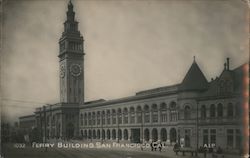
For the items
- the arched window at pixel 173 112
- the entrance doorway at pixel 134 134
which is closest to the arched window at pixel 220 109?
the arched window at pixel 173 112

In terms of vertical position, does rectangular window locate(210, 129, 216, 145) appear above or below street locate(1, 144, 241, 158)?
above

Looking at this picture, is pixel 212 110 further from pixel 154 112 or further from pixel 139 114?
pixel 139 114

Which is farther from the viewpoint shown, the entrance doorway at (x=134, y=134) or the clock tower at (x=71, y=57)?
the entrance doorway at (x=134, y=134)

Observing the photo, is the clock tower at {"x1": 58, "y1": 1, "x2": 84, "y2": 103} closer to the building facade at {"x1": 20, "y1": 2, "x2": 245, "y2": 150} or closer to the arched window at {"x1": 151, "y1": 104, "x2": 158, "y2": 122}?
the building facade at {"x1": 20, "y1": 2, "x2": 245, "y2": 150}

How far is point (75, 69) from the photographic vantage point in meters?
8.00

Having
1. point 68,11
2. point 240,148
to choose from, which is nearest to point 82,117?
point 68,11

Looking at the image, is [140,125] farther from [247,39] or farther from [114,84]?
[247,39]

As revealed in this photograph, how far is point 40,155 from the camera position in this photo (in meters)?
8.39

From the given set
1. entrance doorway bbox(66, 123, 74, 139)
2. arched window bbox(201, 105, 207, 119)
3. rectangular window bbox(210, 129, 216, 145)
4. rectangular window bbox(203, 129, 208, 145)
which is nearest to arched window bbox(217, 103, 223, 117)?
arched window bbox(201, 105, 207, 119)

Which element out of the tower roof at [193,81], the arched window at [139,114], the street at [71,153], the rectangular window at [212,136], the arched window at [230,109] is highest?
the tower roof at [193,81]

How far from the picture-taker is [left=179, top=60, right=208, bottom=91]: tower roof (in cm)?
771

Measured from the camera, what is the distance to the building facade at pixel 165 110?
7.66 metres

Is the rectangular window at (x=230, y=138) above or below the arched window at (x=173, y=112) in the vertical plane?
below

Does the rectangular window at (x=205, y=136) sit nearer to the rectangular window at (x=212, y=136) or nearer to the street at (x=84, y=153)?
the rectangular window at (x=212, y=136)
